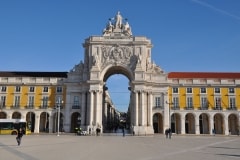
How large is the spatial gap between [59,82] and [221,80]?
1614 inches

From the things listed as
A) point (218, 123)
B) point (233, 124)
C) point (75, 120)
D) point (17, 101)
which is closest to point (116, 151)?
point (17, 101)

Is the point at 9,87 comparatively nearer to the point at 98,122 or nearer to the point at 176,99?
the point at 98,122

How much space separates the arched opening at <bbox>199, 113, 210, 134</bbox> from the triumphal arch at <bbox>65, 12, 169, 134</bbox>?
1075 centimetres

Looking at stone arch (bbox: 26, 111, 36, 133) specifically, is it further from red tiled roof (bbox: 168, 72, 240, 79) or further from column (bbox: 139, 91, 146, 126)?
red tiled roof (bbox: 168, 72, 240, 79)

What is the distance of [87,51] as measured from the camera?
257ft

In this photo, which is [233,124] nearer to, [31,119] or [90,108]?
[90,108]

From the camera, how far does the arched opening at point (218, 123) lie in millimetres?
76500

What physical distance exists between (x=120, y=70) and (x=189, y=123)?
22.5 metres

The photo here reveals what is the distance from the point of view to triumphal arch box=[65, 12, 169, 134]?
71.9m

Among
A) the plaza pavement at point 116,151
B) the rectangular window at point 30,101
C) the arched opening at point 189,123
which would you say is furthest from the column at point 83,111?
the plaza pavement at point 116,151

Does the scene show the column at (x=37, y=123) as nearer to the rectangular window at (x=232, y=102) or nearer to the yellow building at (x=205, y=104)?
the yellow building at (x=205, y=104)

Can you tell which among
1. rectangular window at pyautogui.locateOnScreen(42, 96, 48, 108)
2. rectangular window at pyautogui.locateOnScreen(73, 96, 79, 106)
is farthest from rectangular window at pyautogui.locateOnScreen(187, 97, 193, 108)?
rectangular window at pyautogui.locateOnScreen(42, 96, 48, 108)

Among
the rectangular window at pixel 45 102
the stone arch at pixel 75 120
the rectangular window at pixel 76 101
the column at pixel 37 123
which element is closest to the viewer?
the column at pixel 37 123

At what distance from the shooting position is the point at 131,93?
74938 mm
